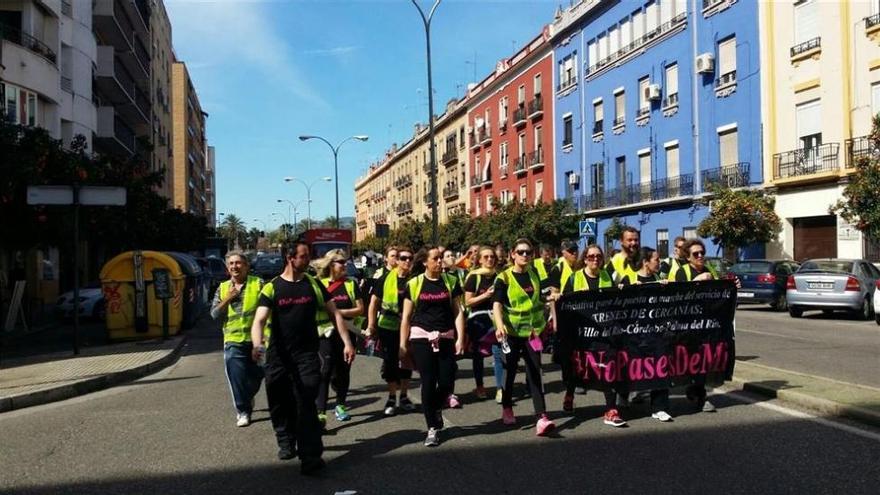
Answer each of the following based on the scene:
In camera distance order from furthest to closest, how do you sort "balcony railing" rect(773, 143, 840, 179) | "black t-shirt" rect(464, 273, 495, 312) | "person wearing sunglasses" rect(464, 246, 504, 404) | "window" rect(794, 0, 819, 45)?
"window" rect(794, 0, 819, 45) < "balcony railing" rect(773, 143, 840, 179) < "black t-shirt" rect(464, 273, 495, 312) < "person wearing sunglasses" rect(464, 246, 504, 404)

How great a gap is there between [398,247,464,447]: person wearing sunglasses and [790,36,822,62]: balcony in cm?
2437

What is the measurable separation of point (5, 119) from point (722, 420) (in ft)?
50.8

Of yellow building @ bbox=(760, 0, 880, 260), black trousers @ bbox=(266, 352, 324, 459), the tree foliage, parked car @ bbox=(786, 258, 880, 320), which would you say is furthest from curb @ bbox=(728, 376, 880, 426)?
yellow building @ bbox=(760, 0, 880, 260)

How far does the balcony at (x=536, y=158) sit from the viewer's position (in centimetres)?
4728

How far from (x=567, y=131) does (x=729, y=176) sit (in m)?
15.3

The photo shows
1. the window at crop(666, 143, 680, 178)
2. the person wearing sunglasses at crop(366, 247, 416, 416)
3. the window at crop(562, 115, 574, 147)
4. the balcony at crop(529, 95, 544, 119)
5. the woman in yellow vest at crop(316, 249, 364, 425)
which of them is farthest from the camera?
the balcony at crop(529, 95, 544, 119)

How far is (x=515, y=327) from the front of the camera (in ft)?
22.9

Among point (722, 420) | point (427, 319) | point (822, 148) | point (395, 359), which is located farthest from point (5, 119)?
point (822, 148)

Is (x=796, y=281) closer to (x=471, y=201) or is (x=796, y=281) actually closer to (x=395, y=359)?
(x=395, y=359)

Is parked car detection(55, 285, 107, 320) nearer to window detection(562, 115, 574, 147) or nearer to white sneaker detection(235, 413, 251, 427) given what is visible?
white sneaker detection(235, 413, 251, 427)

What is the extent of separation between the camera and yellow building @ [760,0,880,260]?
24.8m

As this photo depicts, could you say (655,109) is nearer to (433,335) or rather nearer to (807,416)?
(807,416)

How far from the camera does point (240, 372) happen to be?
24.5 ft

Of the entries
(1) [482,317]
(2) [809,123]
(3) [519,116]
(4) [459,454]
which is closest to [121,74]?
(3) [519,116]
